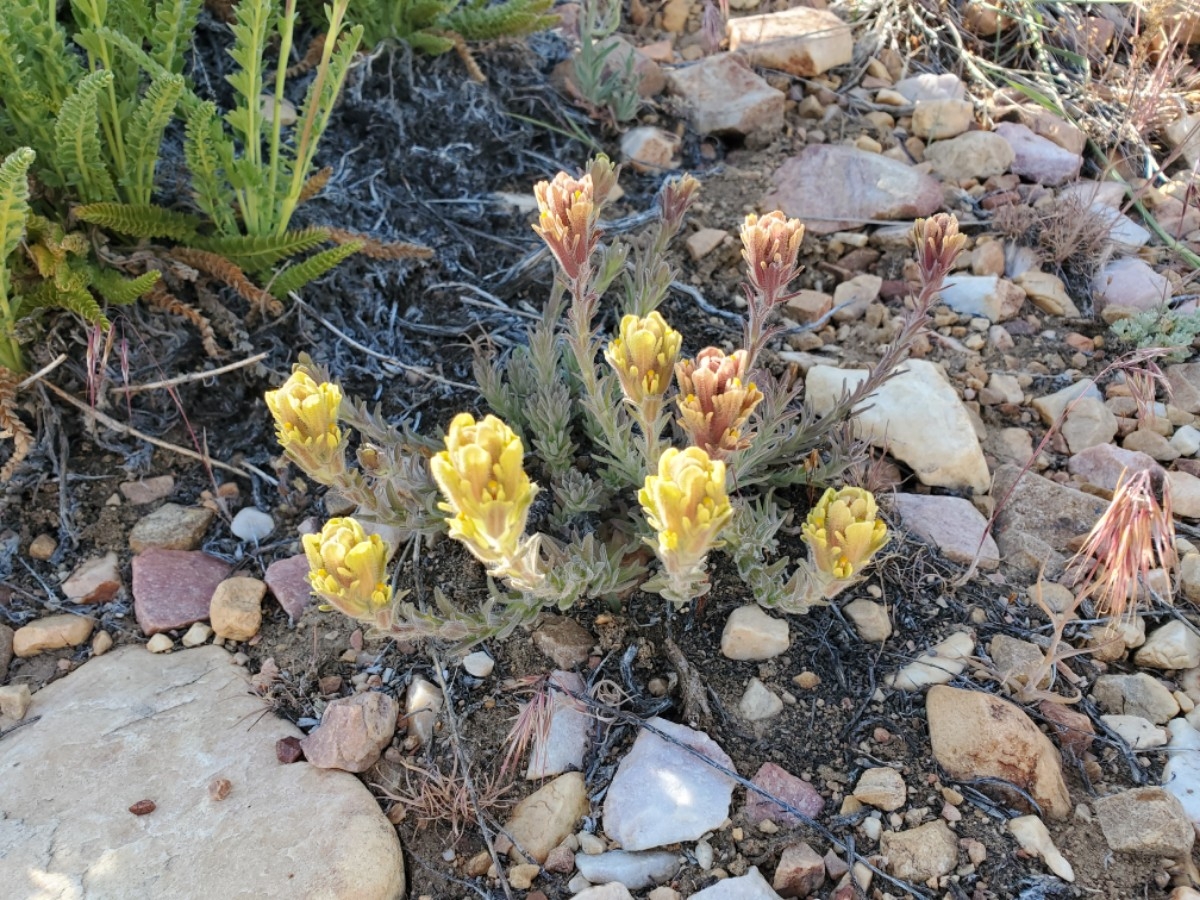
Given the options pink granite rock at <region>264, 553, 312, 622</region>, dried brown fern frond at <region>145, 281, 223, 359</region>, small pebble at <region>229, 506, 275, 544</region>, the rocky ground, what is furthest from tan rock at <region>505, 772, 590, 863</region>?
dried brown fern frond at <region>145, 281, 223, 359</region>

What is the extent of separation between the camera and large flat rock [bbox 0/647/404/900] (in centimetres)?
209

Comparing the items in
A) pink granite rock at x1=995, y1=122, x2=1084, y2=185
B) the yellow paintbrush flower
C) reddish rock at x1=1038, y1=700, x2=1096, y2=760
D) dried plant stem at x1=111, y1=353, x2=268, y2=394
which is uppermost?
the yellow paintbrush flower

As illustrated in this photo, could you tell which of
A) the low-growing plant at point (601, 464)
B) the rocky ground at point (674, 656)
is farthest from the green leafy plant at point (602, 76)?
the low-growing plant at point (601, 464)

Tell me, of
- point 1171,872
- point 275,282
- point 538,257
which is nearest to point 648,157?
point 538,257

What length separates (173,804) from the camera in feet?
7.41

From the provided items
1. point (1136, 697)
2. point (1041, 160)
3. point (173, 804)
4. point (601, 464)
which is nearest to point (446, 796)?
point (173, 804)

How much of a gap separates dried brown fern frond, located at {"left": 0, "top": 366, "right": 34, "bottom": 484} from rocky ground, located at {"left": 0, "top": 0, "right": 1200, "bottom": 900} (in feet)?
0.38

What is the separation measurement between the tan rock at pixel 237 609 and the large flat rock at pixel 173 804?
12 cm

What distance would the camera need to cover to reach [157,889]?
6.83ft

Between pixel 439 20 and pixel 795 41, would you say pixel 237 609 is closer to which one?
pixel 439 20

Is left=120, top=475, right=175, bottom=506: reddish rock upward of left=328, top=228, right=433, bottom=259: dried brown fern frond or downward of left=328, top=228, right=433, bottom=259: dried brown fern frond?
downward

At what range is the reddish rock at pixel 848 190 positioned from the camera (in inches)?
149

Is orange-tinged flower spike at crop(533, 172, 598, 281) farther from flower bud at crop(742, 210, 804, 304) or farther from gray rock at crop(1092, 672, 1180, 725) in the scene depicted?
gray rock at crop(1092, 672, 1180, 725)

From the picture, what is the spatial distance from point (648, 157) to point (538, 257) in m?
0.92
